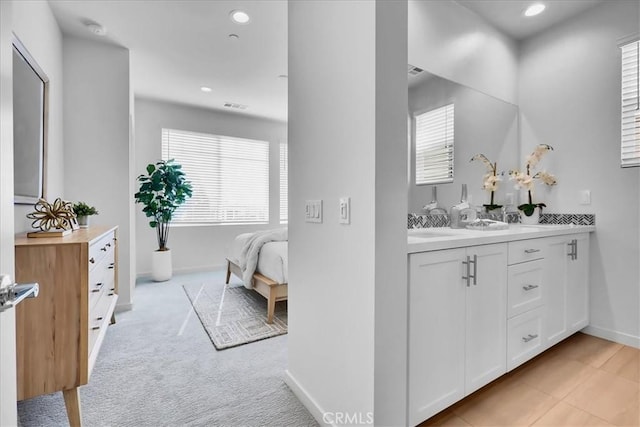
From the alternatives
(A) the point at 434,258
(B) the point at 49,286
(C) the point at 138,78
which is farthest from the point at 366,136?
(C) the point at 138,78

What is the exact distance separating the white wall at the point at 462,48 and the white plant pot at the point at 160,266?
398 cm

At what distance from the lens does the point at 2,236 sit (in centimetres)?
60

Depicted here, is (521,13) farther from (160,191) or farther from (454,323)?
(160,191)

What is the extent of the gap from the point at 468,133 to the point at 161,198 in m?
3.90

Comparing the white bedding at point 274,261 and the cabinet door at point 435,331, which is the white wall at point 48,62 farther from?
the cabinet door at point 435,331

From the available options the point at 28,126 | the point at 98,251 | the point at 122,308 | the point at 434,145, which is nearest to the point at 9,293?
the point at 98,251

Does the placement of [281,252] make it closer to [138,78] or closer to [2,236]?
[2,236]

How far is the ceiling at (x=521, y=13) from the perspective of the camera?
2455 mm

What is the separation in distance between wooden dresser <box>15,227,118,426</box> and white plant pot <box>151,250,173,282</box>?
3.02m

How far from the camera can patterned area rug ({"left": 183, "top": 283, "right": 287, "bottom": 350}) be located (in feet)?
8.21

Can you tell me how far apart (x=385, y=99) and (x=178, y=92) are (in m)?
4.11

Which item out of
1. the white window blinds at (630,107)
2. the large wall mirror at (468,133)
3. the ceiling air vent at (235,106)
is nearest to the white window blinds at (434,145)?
the large wall mirror at (468,133)

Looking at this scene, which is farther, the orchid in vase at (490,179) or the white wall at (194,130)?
the white wall at (194,130)

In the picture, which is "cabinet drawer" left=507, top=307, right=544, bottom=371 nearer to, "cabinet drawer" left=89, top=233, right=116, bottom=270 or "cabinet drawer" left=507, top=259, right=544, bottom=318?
"cabinet drawer" left=507, top=259, right=544, bottom=318
